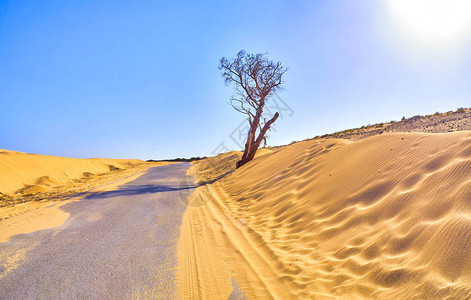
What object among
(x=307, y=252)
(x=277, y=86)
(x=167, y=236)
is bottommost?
(x=307, y=252)

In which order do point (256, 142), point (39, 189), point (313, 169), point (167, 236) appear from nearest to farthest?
1. point (167, 236)
2. point (313, 169)
3. point (39, 189)
4. point (256, 142)

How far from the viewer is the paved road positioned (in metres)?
2.98

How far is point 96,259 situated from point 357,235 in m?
4.09

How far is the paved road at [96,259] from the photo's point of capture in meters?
2.98

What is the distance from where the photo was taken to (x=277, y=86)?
58.3 feet

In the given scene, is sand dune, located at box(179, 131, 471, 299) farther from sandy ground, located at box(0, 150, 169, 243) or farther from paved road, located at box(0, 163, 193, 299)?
sandy ground, located at box(0, 150, 169, 243)

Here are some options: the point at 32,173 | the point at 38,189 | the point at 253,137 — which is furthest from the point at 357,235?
the point at 32,173

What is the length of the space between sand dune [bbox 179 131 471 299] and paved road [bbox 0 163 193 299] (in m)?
0.37

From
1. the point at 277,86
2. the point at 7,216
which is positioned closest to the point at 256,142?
the point at 277,86

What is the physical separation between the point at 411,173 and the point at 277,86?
13989mm

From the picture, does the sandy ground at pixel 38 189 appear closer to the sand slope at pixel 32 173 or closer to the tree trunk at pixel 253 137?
the sand slope at pixel 32 173

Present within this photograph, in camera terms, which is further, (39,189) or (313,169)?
(39,189)

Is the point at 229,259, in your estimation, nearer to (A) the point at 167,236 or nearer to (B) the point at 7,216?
(A) the point at 167,236

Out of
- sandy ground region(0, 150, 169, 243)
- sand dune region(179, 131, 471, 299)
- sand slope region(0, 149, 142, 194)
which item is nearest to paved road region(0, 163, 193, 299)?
sand dune region(179, 131, 471, 299)
